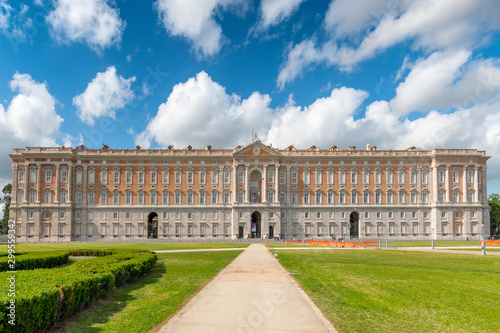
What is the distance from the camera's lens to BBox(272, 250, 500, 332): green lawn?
11.0 meters

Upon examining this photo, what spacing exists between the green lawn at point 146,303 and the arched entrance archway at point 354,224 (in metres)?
60.6

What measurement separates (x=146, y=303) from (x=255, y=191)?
202 ft

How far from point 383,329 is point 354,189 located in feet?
223

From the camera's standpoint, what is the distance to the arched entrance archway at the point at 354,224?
76062 mm

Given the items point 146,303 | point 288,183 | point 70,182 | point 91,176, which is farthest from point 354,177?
point 146,303

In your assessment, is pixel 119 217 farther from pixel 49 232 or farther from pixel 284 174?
pixel 284 174

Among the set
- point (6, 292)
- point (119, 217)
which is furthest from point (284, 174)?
point (6, 292)

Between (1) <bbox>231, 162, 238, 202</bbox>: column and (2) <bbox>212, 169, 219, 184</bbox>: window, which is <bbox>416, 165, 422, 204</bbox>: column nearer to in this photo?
(1) <bbox>231, 162, 238, 202</bbox>: column

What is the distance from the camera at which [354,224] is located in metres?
77.1

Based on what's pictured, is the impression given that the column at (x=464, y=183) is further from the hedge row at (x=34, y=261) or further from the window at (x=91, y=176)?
the window at (x=91, y=176)

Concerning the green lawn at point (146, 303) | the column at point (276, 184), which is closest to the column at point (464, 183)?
the column at point (276, 184)

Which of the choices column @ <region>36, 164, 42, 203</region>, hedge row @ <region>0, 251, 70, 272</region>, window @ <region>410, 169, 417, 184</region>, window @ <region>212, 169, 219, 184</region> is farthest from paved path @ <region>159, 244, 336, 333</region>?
column @ <region>36, 164, 42, 203</region>

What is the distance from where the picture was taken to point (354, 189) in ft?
247

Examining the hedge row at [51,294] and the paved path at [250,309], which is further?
the paved path at [250,309]
